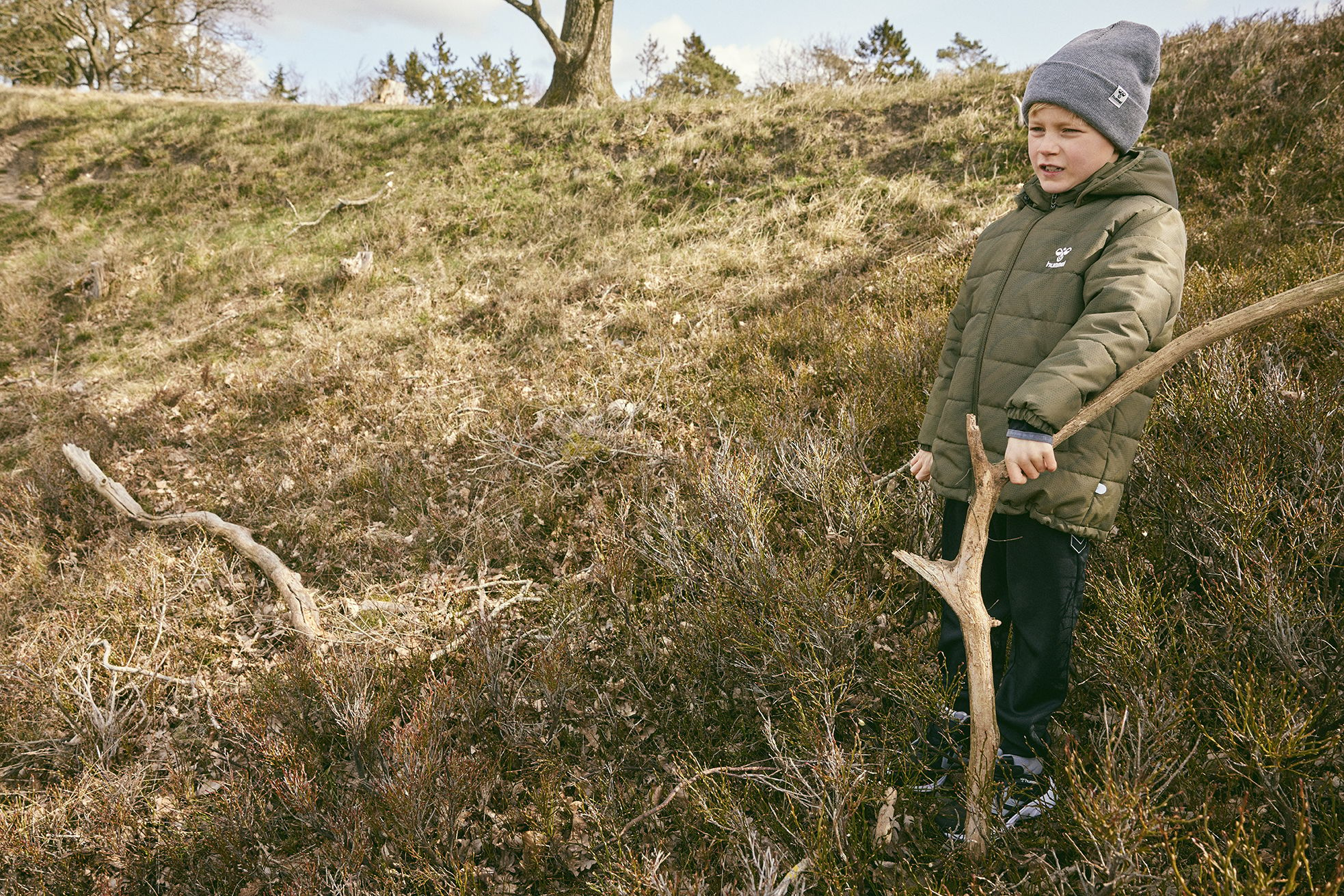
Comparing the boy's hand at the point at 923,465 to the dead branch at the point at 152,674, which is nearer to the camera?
the boy's hand at the point at 923,465

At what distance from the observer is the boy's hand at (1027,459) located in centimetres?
157

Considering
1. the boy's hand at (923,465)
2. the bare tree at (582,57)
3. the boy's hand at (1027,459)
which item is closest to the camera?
the boy's hand at (1027,459)

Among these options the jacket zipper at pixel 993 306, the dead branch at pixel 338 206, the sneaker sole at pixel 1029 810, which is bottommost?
the sneaker sole at pixel 1029 810

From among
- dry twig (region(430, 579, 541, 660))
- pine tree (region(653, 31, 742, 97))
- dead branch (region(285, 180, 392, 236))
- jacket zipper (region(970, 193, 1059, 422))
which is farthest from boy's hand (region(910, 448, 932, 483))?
pine tree (region(653, 31, 742, 97))

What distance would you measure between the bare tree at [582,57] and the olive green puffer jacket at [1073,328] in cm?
1116

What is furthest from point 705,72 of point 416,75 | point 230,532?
point 230,532

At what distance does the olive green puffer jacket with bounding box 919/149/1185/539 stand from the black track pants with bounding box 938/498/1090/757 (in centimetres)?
11

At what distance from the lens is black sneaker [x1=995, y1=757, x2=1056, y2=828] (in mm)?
1833

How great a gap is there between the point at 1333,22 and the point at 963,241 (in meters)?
4.48

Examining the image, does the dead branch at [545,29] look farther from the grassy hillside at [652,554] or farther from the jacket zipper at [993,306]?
the jacket zipper at [993,306]

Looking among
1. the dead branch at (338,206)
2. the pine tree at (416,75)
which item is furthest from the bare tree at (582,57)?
the pine tree at (416,75)

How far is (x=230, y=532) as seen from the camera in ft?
14.2

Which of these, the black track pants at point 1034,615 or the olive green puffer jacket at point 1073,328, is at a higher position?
the olive green puffer jacket at point 1073,328

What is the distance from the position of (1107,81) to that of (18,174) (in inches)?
695
